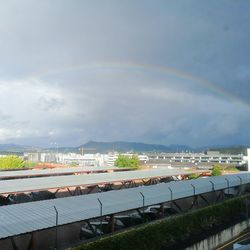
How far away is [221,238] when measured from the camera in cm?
2958

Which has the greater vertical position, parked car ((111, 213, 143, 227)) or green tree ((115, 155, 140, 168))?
green tree ((115, 155, 140, 168))

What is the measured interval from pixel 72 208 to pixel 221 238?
522 inches

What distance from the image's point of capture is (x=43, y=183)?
3888 centimetres

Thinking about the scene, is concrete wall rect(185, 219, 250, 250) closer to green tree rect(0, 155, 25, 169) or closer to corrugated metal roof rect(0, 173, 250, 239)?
corrugated metal roof rect(0, 173, 250, 239)

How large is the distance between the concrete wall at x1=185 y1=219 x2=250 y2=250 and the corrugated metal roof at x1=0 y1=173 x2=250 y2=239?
195 inches

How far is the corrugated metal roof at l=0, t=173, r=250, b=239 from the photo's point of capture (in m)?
19.9

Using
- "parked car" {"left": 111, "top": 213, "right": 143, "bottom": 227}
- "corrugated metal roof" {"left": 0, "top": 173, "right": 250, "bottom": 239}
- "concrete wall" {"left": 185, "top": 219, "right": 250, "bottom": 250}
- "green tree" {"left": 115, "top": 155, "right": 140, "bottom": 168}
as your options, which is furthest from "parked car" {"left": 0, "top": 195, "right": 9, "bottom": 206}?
"green tree" {"left": 115, "top": 155, "right": 140, "bottom": 168}

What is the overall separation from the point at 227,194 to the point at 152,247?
2579 centimetres

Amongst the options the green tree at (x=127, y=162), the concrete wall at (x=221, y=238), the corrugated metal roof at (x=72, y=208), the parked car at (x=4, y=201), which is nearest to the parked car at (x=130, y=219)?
the corrugated metal roof at (x=72, y=208)

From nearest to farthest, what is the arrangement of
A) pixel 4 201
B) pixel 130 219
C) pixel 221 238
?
pixel 221 238, pixel 130 219, pixel 4 201

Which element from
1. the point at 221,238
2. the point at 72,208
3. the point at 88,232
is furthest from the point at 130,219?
the point at 72,208

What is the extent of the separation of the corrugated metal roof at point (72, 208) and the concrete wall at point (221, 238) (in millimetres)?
4943

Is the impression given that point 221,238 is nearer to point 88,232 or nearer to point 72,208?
point 88,232

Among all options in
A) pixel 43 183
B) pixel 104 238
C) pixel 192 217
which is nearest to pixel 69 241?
pixel 104 238
